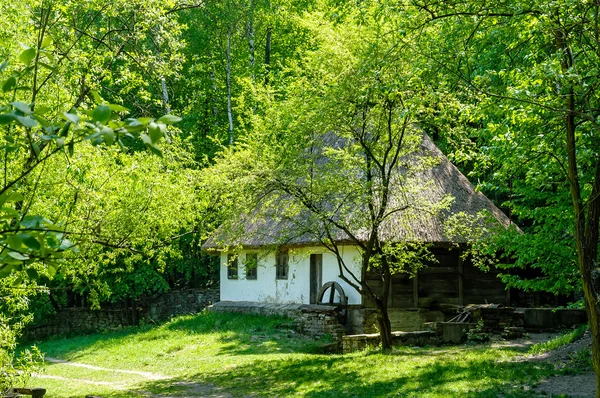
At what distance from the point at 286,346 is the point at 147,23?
1044 centimetres

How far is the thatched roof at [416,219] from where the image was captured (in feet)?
50.1

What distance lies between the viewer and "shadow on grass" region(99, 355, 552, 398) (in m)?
11.0

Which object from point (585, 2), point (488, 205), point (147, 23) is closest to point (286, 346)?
point (488, 205)

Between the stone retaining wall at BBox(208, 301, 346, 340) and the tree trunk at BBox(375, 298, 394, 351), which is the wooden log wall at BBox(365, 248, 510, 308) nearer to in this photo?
the stone retaining wall at BBox(208, 301, 346, 340)

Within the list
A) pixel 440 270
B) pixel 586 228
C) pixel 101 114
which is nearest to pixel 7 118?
pixel 101 114

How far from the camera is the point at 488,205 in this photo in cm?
2292

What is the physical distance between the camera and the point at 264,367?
1516 centimetres

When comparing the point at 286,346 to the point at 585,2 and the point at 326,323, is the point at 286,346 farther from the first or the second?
the point at 585,2

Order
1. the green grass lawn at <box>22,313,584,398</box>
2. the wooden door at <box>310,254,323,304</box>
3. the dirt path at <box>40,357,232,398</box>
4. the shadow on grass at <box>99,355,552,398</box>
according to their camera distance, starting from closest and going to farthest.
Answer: the shadow on grass at <box>99,355,552,398</box>, the green grass lawn at <box>22,313,584,398</box>, the dirt path at <box>40,357,232,398</box>, the wooden door at <box>310,254,323,304</box>

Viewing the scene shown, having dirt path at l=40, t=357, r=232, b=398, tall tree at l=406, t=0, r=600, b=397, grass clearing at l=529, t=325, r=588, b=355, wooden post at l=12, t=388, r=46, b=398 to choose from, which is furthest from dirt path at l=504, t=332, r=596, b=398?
wooden post at l=12, t=388, r=46, b=398

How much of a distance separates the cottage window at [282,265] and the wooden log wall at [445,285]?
12.4 feet

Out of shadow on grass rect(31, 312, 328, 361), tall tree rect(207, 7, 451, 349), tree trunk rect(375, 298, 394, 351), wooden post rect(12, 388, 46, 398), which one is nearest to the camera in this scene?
wooden post rect(12, 388, 46, 398)

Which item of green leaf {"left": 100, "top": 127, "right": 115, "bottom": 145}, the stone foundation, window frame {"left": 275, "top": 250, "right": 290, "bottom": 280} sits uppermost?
window frame {"left": 275, "top": 250, "right": 290, "bottom": 280}

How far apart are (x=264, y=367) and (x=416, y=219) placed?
20.9 feet
